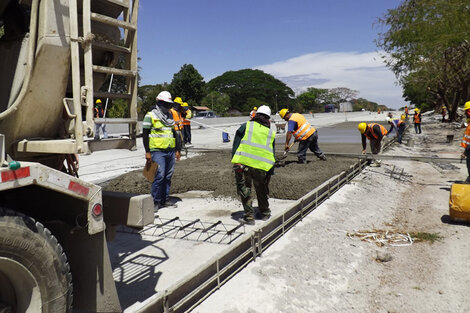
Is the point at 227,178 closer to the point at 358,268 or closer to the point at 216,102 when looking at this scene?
the point at 358,268

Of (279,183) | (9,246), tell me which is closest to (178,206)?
(279,183)

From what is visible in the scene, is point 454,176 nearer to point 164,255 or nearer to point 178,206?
point 178,206

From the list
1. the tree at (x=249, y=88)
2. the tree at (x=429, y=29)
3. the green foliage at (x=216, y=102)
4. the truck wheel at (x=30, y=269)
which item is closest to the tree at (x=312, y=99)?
the tree at (x=249, y=88)

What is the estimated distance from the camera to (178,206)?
614 cm

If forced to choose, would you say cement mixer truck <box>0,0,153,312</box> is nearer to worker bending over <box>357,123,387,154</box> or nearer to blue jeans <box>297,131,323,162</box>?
blue jeans <box>297,131,323,162</box>

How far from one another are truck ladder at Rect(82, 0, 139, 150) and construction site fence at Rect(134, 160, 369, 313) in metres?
1.17

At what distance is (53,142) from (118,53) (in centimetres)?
79

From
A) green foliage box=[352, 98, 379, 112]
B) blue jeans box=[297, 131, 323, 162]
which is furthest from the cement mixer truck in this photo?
green foliage box=[352, 98, 379, 112]

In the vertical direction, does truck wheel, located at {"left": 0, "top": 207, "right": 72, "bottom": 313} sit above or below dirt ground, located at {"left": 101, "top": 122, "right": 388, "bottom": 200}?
above

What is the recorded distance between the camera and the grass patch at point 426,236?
4.98 metres

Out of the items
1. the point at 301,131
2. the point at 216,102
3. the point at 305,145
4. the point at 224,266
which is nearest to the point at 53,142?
the point at 224,266

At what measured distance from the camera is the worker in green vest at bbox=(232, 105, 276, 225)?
4.93m

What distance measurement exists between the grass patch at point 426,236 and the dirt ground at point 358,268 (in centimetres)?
1

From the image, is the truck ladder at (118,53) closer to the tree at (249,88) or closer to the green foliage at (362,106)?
the tree at (249,88)
